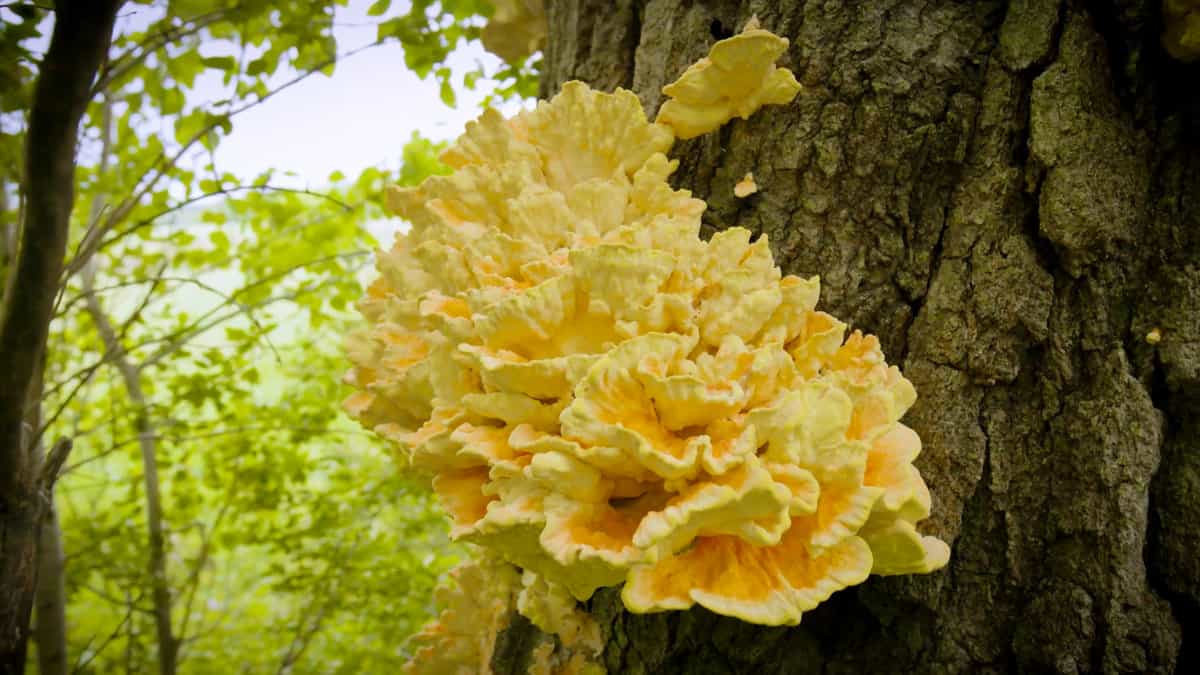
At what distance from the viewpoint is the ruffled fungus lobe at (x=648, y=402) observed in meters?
1.03

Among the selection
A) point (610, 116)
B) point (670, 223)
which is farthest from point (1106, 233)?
point (610, 116)

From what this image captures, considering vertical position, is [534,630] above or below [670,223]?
below

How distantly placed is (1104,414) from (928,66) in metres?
0.82

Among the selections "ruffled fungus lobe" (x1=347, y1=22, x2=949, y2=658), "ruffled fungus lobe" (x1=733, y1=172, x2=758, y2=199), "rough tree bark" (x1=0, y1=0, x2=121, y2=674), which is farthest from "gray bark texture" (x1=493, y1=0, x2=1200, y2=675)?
"rough tree bark" (x1=0, y1=0, x2=121, y2=674)

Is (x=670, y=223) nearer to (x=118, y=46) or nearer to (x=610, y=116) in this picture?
(x=610, y=116)

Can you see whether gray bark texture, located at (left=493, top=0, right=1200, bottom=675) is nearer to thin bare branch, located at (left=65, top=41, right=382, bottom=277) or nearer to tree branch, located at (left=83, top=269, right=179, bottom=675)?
thin bare branch, located at (left=65, top=41, right=382, bottom=277)

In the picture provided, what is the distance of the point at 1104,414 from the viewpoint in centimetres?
130

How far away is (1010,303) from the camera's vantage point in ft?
4.49

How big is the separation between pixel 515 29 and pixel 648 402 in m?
2.01

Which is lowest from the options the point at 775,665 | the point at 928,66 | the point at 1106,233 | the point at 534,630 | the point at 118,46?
the point at 775,665

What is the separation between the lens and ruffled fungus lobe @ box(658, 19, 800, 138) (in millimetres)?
1428

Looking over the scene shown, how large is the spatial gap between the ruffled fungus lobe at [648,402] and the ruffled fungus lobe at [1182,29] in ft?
2.41

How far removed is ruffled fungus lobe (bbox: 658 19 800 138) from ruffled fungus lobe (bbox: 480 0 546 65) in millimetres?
1192

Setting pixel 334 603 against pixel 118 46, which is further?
pixel 334 603
